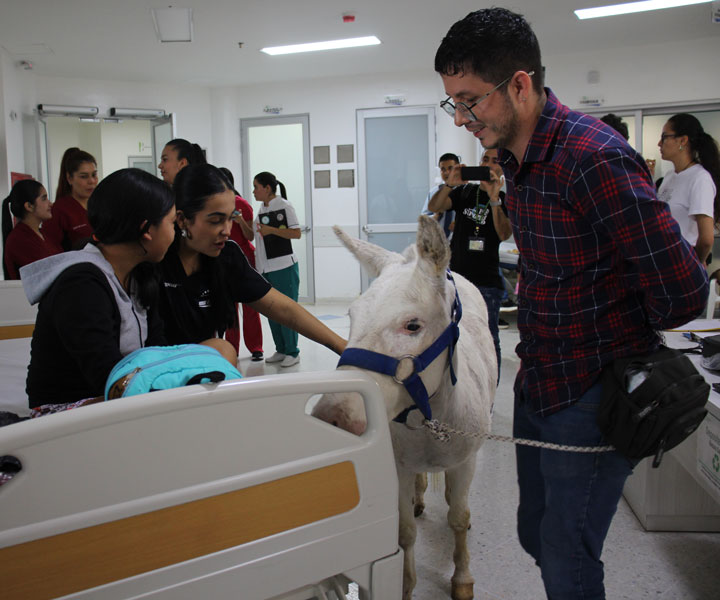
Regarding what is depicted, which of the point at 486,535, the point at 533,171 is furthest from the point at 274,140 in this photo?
the point at 533,171

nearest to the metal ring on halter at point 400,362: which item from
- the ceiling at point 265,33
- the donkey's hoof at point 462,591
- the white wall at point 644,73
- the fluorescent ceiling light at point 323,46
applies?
the donkey's hoof at point 462,591

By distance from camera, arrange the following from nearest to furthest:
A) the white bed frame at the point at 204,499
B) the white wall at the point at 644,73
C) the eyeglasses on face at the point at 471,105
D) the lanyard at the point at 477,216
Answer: the white bed frame at the point at 204,499 → the eyeglasses on face at the point at 471,105 → the lanyard at the point at 477,216 → the white wall at the point at 644,73

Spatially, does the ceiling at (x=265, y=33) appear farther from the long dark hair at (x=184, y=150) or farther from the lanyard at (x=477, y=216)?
the lanyard at (x=477, y=216)

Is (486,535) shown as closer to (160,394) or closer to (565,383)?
(565,383)

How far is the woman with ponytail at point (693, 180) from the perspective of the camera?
12.5ft

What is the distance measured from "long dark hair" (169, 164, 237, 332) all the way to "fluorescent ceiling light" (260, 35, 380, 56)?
6.41 m

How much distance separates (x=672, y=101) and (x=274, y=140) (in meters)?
6.54

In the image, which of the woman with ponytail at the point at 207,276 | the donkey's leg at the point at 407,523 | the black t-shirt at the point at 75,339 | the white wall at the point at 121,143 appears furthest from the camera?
the white wall at the point at 121,143

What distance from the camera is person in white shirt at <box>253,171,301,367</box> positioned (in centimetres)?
572

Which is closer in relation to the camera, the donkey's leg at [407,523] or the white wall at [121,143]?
the donkey's leg at [407,523]

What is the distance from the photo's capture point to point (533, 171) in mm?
1324

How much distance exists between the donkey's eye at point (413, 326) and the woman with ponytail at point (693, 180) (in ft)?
10.3

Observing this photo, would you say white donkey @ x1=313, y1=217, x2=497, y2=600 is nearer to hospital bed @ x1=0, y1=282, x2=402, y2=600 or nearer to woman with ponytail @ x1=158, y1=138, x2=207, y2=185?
hospital bed @ x1=0, y1=282, x2=402, y2=600

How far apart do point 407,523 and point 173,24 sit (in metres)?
6.67
